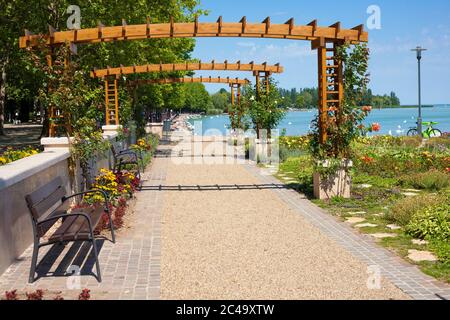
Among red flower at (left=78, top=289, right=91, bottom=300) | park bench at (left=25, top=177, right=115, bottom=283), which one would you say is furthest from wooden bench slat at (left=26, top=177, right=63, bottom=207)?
red flower at (left=78, top=289, right=91, bottom=300)

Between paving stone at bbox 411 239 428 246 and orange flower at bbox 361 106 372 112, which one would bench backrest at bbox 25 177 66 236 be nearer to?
paving stone at bbox 411 239 428 246

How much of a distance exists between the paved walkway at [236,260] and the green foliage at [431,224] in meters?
0.66

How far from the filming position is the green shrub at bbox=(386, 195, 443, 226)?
23.2 ft

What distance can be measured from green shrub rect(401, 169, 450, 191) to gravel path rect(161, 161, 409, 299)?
9.93 feet

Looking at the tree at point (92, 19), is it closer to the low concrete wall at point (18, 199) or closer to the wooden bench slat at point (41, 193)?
the low concrete wall at point (18, 199)

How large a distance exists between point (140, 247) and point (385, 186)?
20.0 ft

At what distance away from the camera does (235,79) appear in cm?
2252

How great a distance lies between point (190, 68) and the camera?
16500 millimetres

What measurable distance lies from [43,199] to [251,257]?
233 cm

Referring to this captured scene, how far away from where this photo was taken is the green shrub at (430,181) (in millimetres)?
9977

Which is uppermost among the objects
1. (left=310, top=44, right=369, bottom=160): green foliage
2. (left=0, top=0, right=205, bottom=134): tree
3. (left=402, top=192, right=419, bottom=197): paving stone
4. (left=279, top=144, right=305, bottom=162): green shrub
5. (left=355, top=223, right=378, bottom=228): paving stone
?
(left=0, top=0, right=205, bottom=134): tree

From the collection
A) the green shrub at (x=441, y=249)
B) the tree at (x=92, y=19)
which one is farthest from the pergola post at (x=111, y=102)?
the green shrub at (x=441, y=249)

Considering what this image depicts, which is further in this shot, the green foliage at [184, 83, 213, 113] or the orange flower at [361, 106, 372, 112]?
the green foliage at [184, 83, 213, 113]
